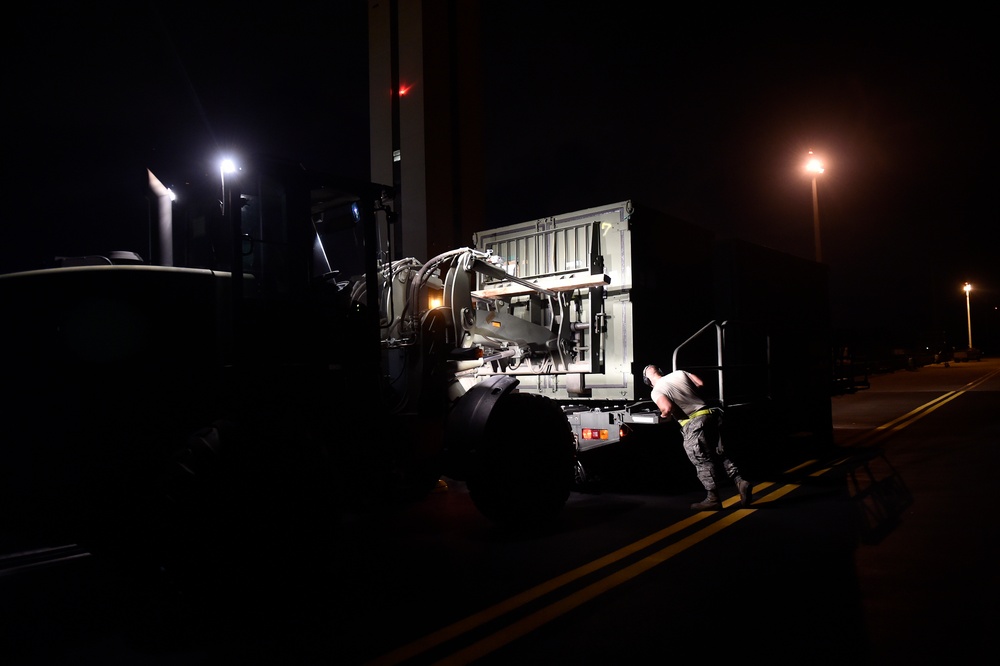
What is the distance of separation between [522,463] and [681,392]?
220 cm

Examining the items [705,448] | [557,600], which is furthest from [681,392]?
[557,600]

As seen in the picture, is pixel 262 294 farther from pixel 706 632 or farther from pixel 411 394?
pixel 706 632

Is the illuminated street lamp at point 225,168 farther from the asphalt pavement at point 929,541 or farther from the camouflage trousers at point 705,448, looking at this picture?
the camouflage trousers at point 705,448

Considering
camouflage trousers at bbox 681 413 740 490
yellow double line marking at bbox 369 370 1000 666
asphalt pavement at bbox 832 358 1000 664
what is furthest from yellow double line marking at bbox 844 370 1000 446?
yellow double line marking at bbox 369 370 1000 666

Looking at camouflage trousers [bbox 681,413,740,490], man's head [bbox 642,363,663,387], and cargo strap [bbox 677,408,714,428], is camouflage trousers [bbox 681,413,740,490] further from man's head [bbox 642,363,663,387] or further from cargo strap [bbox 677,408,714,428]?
man's head [bbox 642,363,663,387]

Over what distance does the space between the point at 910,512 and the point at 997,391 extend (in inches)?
856

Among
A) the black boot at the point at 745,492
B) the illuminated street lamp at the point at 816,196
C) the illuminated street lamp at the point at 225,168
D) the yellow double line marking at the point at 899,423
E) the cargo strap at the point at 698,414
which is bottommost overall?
the yellow double line marking at the point at 899,423

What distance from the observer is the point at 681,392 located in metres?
8.00

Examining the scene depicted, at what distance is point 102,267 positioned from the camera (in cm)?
439

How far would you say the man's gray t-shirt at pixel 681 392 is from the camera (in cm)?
797

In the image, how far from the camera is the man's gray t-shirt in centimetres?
797

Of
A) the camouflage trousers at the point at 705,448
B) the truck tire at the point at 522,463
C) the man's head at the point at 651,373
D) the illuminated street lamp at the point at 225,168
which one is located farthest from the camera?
the man's head at the point at 651,373

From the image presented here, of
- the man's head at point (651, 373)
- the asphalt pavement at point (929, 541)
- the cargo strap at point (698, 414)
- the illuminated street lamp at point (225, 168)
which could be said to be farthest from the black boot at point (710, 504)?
the illuminated street lamp at point (225, 168)

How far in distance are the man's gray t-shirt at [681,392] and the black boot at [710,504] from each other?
0.92m
